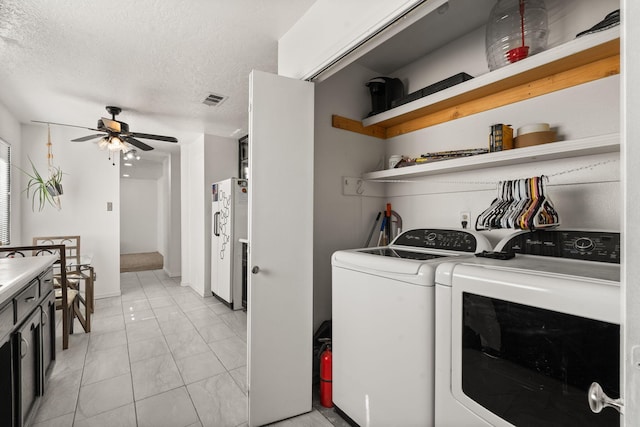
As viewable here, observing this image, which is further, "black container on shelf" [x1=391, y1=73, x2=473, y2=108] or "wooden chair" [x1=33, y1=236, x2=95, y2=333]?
"wooden chair" [x1=33, y1=236, x2=95, y2=333]

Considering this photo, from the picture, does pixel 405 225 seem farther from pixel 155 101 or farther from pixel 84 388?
pixel 155 101

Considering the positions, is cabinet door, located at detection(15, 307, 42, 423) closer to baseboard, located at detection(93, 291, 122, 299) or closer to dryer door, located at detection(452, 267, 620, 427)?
dryer door, located at detection(452, 267, 620, 427)

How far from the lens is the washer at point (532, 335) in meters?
0.86

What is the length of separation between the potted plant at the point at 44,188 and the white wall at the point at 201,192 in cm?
169

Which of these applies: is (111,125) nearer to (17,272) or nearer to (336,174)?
(17,272)

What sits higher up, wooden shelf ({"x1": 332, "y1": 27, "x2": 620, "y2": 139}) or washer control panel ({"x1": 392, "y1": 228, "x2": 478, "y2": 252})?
wooden shelf ({"x1": 332, "y1": 27, "x2": 620, "y2": 139})

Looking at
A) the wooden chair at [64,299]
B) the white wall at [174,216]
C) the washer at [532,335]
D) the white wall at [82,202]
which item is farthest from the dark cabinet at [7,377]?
the white wall at [174,216]

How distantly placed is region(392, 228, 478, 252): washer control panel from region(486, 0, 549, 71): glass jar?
93 centimetres

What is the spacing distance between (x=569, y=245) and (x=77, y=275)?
14.9 ft

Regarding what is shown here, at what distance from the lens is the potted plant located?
157 inches

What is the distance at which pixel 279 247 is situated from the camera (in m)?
1.85

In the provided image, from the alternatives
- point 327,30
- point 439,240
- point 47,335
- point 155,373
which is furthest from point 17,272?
point 439,240

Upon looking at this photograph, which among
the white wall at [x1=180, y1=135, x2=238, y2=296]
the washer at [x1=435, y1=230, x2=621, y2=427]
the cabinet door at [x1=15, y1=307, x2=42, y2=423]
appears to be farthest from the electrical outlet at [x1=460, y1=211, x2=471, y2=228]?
the white wall at [x1=180, y1=135, x2=238, y2=296]

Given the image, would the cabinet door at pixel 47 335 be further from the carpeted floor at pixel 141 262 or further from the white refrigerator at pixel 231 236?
the carpeted floor at pixel 141 262
